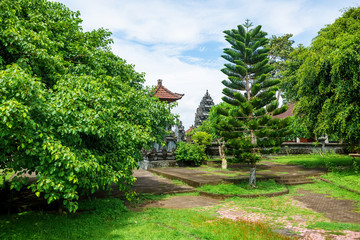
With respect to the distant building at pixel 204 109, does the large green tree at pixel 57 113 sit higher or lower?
lower

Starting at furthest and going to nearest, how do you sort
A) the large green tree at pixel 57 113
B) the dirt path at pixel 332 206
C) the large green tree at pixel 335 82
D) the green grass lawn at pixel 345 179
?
Answer: the large green tree at pixel 335 82
the green grass lawn at pixel 345 179
the dirt path at pixel 332 206
the large green tree at pixel 57 113

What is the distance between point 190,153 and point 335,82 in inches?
401

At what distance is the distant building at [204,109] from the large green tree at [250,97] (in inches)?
652

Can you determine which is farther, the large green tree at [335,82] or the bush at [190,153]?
the bush at [190,153]

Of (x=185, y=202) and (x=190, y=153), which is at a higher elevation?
(x=190, y=153)

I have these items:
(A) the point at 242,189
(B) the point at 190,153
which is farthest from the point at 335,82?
(B) the point at 190,153

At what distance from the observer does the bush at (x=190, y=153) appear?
1881 centimetres

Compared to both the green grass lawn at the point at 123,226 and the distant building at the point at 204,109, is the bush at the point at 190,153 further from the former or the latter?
the green grass lawn at the point at 123,226

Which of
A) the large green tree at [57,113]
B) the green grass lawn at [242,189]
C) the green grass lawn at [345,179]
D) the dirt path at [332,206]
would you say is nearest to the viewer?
the large green tree at [57,113]

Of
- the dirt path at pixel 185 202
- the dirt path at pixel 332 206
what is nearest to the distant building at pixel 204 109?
the dirt path at pixel 332 206

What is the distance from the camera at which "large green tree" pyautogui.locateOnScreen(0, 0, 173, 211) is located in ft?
14.9

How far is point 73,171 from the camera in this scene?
4980 mm

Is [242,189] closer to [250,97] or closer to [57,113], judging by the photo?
[250,97]

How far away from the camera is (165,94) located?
69.6ft
